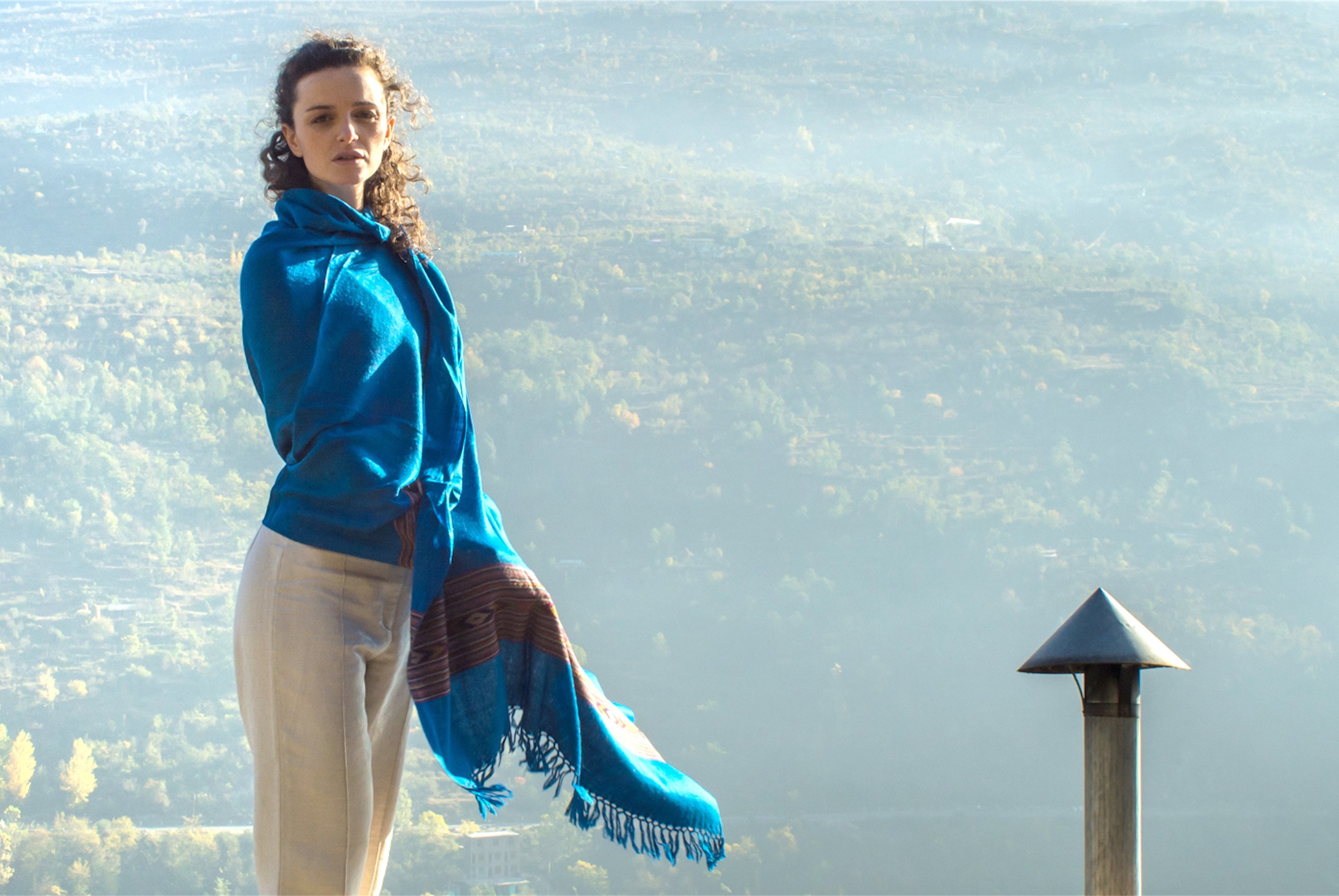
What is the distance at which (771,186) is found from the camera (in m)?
44.7

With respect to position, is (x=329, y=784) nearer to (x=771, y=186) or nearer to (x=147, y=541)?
(x=147, y=541)

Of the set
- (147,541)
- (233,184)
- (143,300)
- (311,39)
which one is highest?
(233,184)

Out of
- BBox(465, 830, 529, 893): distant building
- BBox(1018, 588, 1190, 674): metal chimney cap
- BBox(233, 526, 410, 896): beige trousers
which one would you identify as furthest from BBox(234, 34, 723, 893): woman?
BBox(465, 830, 529, 893): distant building

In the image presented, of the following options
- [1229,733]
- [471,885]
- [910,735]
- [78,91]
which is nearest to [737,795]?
[910,735]

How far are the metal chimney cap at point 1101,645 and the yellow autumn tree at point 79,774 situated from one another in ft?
95.5

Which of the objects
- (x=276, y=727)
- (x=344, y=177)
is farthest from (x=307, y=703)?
(x=344, y=177)

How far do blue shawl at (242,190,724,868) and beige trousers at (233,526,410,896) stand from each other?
6 cm

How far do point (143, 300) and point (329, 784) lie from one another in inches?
1554

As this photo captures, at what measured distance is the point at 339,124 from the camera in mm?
1220

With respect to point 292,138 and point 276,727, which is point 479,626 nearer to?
point 276,727

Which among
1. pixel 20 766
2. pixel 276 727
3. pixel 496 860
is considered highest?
pixel 276 727

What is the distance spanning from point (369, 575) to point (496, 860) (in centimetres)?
2880

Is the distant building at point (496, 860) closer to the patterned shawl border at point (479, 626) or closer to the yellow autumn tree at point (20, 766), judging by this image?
the yellow autumn tree at point (20, 766)

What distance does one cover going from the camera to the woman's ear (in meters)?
1.25
